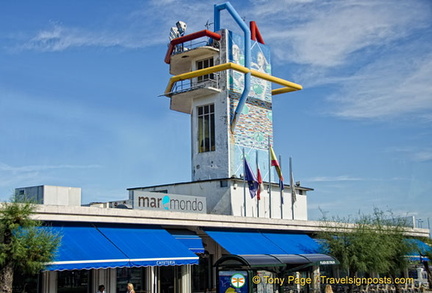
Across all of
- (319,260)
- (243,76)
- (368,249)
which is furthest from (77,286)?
(243,76)

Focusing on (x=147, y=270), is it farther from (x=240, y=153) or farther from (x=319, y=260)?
(x=240, y=153)

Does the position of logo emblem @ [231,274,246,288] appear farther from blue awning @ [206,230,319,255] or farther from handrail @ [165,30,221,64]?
handrail @ [165,30,221,64]

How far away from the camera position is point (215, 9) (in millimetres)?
46406

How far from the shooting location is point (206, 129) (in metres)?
45.8

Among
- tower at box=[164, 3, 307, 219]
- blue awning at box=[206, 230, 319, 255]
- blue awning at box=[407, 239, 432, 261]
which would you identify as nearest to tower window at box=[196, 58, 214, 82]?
tower at box=[164, 3, 307, 219]

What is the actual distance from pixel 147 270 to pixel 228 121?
1679 cm

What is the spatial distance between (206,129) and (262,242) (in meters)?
13.3

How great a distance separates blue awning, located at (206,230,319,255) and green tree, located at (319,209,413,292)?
4.40 feet

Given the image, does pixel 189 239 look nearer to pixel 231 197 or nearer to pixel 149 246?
pixel 149 246

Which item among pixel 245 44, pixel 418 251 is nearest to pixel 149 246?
pixel 245 44

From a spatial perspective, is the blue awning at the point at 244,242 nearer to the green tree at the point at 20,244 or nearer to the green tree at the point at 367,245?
the green tree at the point at 367,245

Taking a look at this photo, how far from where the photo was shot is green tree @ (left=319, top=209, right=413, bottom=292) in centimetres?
3666

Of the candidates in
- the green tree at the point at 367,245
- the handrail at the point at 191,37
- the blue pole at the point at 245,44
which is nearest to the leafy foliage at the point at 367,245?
the green tree at the point at 367,245

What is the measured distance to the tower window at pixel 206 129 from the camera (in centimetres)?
4528
